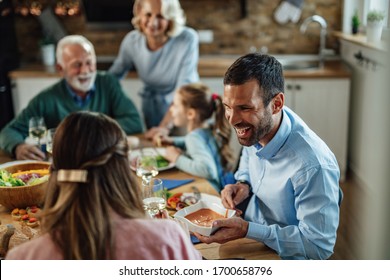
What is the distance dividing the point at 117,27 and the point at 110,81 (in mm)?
1796

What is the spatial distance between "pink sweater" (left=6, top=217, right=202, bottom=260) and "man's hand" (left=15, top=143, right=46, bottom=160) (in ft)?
3.52

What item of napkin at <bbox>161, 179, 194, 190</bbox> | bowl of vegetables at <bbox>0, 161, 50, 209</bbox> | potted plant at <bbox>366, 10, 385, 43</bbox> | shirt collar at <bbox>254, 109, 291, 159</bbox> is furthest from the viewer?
potted plant at <bbox>366, 10, 385, 43</bbox>

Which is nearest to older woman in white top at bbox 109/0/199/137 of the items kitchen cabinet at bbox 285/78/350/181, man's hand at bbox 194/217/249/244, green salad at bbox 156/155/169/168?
green salad at bbox 156/155/169/168

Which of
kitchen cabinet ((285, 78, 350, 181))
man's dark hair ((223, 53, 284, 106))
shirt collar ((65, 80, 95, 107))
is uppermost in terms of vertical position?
man's dark hair ((223, 53, 284, 106))

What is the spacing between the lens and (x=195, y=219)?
1581mm

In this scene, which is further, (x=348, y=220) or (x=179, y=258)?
(x=348, y=220)

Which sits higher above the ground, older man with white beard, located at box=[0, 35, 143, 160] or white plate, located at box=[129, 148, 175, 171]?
older man with white beard, located at box=[0, 35, 143, 160]

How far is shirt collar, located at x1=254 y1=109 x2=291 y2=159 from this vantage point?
150cm

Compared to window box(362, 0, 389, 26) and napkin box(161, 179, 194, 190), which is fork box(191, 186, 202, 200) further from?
window box(362, 0, 389, 26)

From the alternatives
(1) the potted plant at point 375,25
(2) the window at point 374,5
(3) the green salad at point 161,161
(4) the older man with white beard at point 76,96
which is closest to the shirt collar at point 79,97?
(4) the older man with white beard at point 76,96
